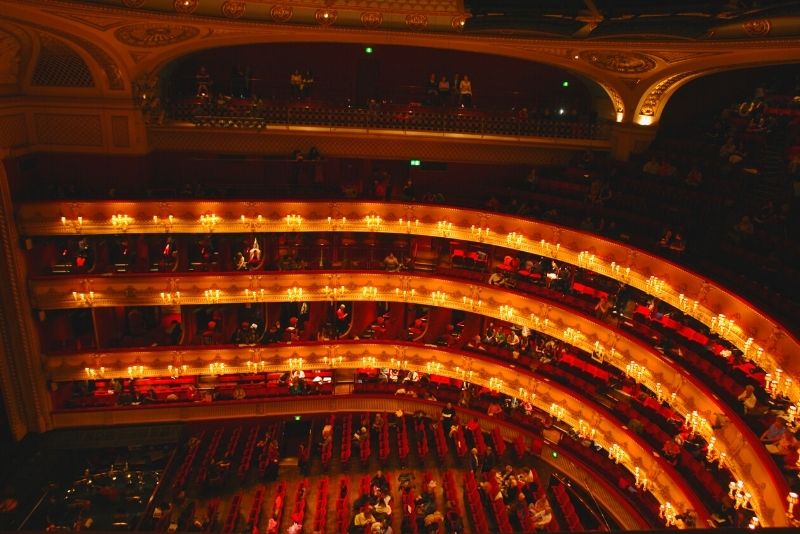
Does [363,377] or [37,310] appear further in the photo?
[363,377]

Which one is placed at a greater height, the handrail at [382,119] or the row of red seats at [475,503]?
the handrail at [382,119]

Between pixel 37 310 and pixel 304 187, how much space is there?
9959 millimetres

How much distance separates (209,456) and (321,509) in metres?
4.79

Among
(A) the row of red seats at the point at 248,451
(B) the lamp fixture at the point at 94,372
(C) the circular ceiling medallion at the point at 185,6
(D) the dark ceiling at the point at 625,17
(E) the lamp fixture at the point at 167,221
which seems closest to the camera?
(D) the dark ceiling at the point at 625,17

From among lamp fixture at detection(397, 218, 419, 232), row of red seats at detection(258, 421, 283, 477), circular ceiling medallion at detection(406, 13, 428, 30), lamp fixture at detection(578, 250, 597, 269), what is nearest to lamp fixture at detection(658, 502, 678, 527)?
lamp fixture at detection(578, 250, 597, 269)

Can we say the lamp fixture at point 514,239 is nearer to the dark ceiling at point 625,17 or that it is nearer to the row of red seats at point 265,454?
the dark ceiling at point 625,17

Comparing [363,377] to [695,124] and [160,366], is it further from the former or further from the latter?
[695,124]

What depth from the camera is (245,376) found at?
21250 millimetres

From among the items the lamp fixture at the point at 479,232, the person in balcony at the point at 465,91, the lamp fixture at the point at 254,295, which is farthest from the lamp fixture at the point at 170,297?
the person in balcony at the point at 465,91

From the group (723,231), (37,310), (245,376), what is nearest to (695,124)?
(723,231)

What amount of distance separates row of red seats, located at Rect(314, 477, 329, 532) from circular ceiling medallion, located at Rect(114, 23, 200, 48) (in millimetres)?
14130

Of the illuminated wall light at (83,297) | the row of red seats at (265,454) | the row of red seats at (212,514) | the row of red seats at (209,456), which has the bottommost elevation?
the row of red seats at (212,514)

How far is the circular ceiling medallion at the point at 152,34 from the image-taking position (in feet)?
50.7

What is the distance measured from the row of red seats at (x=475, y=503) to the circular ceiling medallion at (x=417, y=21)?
13.6m
